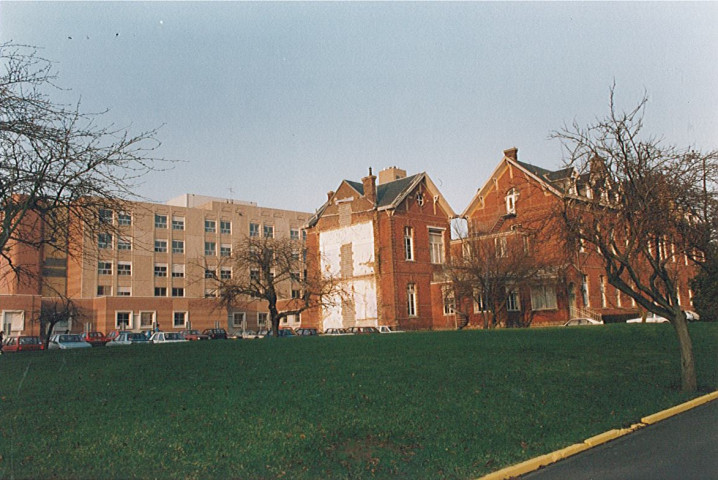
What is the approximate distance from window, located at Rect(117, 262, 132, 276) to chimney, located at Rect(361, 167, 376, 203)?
3916 centimetres

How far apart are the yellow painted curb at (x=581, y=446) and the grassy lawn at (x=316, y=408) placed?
0.73 ft

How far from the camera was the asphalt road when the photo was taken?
8.90 meters

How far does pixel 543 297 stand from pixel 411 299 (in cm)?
1044

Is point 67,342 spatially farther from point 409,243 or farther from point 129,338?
point 409,243

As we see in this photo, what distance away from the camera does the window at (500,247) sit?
4403 cm

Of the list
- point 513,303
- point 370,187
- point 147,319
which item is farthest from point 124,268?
point 513,303

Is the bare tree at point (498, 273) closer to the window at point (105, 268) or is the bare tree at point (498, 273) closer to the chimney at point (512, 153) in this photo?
the chimney at point (512, 153)

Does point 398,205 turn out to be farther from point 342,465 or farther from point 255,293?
point 342,465

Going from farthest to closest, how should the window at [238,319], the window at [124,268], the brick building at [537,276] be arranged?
the window at [238,319]
the window at [124,268]
the brick building at [537,276]

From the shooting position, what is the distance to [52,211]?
15727mm

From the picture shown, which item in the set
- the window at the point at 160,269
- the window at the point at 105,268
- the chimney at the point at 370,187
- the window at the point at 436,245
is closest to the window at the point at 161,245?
the window at the point at 160,269

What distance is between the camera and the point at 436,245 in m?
53.0

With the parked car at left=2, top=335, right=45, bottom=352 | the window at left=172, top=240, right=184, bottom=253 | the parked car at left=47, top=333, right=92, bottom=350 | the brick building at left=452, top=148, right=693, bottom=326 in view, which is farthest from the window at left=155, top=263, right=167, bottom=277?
the brick building at left=452, top=148, right=693, bottom=326

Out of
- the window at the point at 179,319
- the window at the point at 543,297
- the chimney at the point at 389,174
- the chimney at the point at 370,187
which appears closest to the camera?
the window at the point at 543,297
